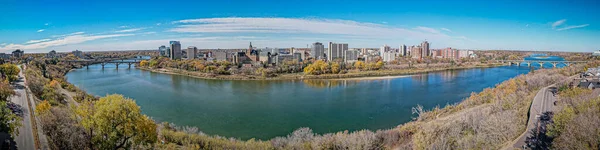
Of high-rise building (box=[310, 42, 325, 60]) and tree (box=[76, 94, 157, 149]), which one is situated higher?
high-rise building (box=[310, 42, 325, 60])

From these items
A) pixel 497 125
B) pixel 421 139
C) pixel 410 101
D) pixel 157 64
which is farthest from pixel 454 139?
pixel 157 64

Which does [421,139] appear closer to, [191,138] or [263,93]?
[191,138]

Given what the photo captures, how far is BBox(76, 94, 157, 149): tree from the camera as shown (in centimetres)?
271

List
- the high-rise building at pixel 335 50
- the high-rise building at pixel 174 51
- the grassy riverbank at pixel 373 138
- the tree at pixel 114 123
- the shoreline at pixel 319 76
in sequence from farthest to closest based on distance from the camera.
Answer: the high-rise building at pixel 174 51 < the high-rise building at pixel 335 50 < the shoreline at pixel 319 76 < the grassy riverbank at pixel 373 138 < the tree at pixel 114 123

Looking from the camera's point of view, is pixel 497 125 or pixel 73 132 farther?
pixel 497 125

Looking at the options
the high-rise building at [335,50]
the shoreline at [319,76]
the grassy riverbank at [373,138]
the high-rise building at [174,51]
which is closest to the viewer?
the grassy riverbank at [373,138]

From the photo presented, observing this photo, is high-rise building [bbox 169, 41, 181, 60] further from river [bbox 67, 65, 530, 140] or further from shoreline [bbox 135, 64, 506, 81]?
river [bbox 67, 65, 530, 140]

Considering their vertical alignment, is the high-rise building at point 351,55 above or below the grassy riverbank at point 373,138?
above

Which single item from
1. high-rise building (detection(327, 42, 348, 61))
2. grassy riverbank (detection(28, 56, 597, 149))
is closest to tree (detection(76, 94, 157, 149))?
grassy riverbank (detection(28, 56, 597, 149))

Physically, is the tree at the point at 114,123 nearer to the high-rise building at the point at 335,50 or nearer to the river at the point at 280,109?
the river at the point at 280,109

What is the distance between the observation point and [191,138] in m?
3.64

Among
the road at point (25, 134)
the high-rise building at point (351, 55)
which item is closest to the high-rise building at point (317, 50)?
the high-rise building at point (351, 55)

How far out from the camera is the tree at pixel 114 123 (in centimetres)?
271

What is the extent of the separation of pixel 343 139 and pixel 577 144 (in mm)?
2039
